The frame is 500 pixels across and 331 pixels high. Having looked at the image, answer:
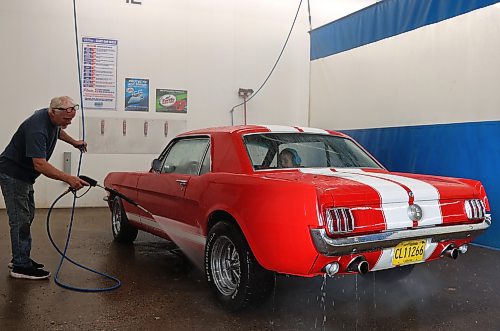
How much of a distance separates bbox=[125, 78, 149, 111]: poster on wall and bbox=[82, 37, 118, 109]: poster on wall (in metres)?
0.25

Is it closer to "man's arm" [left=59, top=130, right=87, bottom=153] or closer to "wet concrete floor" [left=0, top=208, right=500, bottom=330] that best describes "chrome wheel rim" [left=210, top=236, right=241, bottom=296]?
"wet concrete floor" [left=0, top=208, right=500, bottom=330]

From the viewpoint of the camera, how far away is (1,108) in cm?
846

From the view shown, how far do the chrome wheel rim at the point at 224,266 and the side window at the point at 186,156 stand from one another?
2.58 feet

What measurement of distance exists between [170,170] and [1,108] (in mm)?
5405

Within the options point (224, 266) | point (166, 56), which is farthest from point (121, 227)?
point (166, 56)

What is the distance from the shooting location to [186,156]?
172 inches

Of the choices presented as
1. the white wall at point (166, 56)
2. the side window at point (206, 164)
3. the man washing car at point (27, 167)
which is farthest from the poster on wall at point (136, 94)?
the side window at point (206, 164)

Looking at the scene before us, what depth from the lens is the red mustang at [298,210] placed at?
2748 mm

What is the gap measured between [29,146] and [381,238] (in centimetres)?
268

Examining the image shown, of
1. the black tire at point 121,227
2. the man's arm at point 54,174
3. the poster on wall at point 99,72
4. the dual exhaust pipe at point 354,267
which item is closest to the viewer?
the dual exhaust pipe at point 354,267

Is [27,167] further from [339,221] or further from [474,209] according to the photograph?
[474,209]

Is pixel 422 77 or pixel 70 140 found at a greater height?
pixel 422 77

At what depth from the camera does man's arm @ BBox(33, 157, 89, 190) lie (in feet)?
12.3

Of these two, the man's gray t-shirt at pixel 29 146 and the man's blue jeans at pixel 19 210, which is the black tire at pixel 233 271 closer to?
the man's gray t-shirt at pixel 29 146
